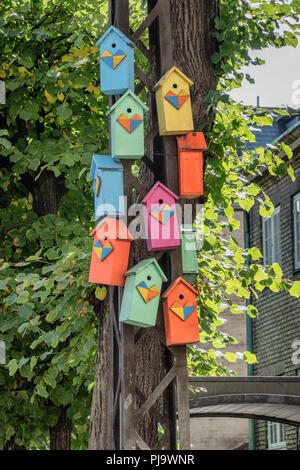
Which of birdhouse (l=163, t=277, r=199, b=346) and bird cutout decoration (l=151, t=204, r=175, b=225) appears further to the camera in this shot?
bird cutout decoration (l=151, t=204, r=175, b=225)

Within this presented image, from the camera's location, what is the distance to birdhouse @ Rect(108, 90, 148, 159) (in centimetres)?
682

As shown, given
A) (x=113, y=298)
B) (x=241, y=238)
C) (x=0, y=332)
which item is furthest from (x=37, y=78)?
(x=241, y=238)

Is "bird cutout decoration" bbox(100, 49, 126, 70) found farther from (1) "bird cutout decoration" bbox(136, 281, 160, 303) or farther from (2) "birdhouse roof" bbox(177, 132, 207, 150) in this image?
(1) "bird cutout decoration" bbox(136, 281, 160, 303)

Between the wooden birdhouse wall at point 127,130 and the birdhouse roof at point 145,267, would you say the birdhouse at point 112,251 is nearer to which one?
the birdhouse roof at point 145,267

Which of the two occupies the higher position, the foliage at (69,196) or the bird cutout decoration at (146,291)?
the foliage at (69,196)

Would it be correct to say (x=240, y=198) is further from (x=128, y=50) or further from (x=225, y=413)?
(x=225, y=413)

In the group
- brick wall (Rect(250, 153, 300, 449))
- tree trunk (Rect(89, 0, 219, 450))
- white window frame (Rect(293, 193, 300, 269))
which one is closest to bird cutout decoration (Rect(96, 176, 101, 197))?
tree trunk (Rect(89, 0, 219, 450))

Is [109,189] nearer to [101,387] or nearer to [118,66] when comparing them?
[118,66]

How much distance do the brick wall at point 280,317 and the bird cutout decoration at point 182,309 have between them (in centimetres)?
1177

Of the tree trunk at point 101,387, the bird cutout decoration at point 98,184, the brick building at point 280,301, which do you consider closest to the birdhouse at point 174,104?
the bird cutout decoration at point 98,184

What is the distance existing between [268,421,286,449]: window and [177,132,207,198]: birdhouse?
12.8 meters

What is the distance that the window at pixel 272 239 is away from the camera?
1977 cm

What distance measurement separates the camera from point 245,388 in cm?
1492

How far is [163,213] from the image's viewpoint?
6.78 m
